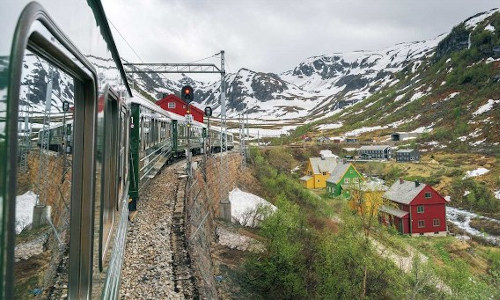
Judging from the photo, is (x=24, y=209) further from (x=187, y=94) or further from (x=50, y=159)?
(x=187, y=94)

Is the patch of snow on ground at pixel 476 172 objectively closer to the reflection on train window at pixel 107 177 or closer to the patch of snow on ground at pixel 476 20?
the reflection on train window at pixel 107 177

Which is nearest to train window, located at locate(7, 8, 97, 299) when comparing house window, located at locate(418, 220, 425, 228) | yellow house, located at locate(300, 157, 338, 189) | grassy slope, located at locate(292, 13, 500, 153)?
house window, located at locate(418, 220, 425, 228)

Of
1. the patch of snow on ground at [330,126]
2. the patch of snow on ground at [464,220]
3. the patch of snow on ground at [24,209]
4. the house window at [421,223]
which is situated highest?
the patch of snow on ground at [330,126]

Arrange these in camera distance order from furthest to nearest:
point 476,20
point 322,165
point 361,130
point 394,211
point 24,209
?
1. point 476,20
2. point 361,130
3. point 322,165
4. point 394,211
5. point 24,209

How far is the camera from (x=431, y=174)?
1882 inches

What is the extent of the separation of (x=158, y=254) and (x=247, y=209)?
1317cm

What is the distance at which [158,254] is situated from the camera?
7293 mm

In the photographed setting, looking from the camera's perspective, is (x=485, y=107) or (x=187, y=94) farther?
(x=485, y=107)

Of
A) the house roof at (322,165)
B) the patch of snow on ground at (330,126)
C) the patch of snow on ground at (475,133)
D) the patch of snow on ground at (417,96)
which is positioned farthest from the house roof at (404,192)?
the patch of snow on ground at (417,96)

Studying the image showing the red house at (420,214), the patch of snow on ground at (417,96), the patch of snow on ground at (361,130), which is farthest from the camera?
the patch of snow on ground at (417,96)

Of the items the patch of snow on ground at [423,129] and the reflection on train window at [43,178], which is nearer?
the reflection on train window at [43,178]

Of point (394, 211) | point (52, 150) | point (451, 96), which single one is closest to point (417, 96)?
point (451, 96)

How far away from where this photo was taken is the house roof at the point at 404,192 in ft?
105

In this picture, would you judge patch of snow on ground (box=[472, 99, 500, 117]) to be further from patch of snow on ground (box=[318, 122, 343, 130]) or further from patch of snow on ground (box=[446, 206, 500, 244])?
patch of snow on ground (box=[446, 206, 500, 244])
